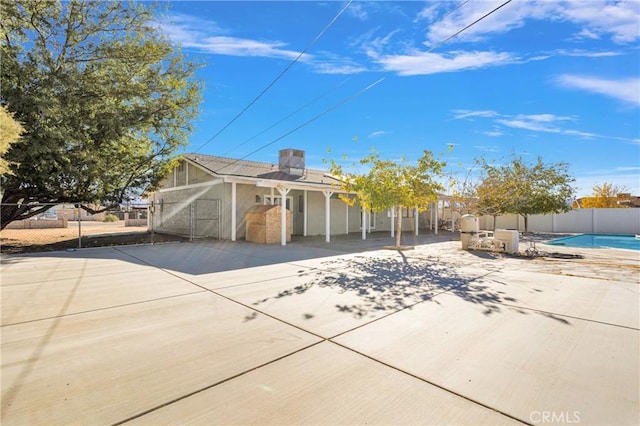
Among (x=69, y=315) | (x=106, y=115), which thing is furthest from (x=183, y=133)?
(x=69, y=315)

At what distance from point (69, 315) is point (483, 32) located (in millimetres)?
10355

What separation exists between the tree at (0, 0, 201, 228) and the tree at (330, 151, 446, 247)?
383 inches


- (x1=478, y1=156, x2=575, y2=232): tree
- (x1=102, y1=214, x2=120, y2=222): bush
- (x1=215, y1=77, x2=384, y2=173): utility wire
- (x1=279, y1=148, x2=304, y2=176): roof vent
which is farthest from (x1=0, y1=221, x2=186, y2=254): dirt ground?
(x1=478, y1=156, x2=575, y2=232): tree

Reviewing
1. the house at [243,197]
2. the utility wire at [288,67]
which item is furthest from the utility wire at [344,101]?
the utility wire at [288,67]

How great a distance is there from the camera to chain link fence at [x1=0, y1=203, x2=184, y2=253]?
12461mm

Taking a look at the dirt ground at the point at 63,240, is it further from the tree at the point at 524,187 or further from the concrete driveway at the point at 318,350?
the tree at the point at 524,187

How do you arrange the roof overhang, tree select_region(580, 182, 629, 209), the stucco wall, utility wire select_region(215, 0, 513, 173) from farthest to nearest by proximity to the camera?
tree select_region(580, 182, 629, 209), the stucco wall, the roof overhang, utility wire select_region(215, 0, 513, 173)

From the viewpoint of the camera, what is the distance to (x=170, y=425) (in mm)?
2033

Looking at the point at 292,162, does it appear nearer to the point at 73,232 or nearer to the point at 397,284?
the point at 397,284

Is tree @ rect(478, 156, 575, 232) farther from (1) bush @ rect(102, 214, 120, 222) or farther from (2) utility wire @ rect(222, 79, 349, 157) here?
(1) bush @ rect(102, 214, 120, 222)

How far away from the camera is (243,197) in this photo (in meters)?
14.9

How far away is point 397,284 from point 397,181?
6.55 meters

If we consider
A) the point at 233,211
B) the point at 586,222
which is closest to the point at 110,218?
the point at 233,211

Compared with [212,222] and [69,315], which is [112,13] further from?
[69,315]
